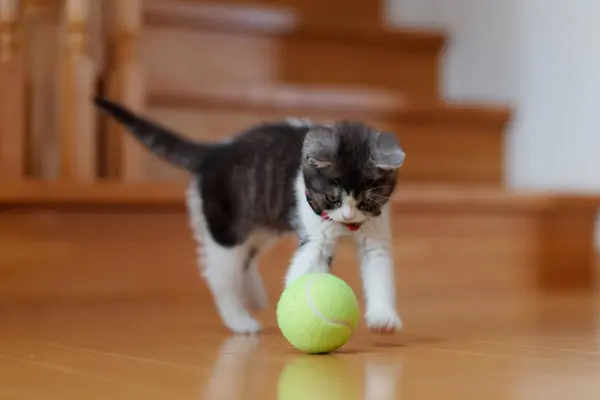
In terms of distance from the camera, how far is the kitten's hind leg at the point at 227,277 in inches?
71.8

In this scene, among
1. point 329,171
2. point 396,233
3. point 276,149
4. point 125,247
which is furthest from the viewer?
point 396,233

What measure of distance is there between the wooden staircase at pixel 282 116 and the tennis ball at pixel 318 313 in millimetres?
945

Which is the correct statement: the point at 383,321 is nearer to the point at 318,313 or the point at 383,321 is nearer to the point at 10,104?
the point at 318,313

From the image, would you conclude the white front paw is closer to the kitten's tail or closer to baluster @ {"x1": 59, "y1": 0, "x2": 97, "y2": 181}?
the kitten's tail

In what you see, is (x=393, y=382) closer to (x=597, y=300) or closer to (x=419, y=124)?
(x=597, y=300)

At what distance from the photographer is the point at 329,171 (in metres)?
1.53

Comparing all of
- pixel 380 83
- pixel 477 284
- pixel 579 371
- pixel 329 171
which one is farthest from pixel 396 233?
pixel 579 371

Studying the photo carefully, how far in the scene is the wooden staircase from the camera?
230cm

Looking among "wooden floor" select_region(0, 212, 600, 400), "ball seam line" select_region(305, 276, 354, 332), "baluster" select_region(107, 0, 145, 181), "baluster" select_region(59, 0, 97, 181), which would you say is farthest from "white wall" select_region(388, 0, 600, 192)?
"ball seam line" select_region(305, 276, 354, 332)

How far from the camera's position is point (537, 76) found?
3195 millimetres

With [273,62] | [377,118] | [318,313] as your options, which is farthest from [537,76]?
[318,313]

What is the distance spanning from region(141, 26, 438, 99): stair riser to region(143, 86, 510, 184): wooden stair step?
80mm

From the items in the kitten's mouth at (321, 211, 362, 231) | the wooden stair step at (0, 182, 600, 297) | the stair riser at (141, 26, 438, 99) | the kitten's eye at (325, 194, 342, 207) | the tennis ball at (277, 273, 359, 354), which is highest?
the stair riser at (141, 26, 438, 99)

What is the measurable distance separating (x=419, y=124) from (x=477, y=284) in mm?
539
